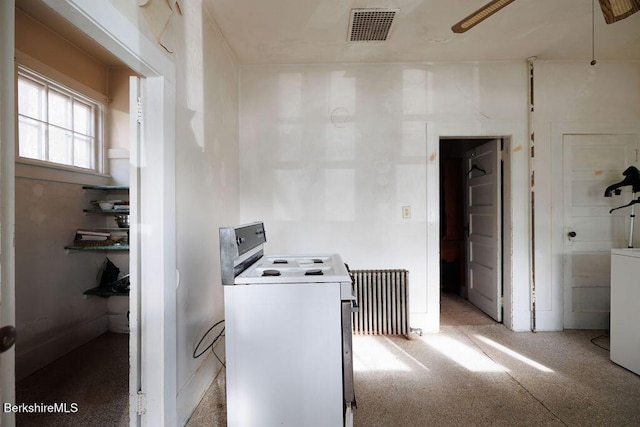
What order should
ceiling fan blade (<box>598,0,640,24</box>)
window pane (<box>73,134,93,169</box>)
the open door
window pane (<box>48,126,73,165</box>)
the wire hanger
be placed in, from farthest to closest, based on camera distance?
the wire hanger < the open door < window pane (<box>73,134,93,169</box>) < window pane (<box>48,126,73,165</box>) < ceiling fan blade (<box>598,0,640,24</box>)

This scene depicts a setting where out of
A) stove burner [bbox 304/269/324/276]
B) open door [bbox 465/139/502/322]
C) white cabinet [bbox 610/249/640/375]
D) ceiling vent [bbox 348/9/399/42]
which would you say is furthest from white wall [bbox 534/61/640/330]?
stove burner [bbox 304/269/324/276]

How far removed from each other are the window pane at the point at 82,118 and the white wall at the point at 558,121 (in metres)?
4.39

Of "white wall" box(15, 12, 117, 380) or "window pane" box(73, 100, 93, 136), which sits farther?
"window pane" box(73, 100, 93, 136)

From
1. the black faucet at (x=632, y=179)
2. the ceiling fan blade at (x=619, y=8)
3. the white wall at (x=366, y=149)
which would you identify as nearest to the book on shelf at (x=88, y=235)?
the white wall at (x=366, y=149)

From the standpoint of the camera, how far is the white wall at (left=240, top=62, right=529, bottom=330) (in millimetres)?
2973

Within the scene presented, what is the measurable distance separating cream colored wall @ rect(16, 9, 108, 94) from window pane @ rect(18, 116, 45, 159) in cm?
52

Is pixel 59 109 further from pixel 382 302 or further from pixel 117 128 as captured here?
pixel 382 302

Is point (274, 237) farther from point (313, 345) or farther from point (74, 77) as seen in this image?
point (74, 77)

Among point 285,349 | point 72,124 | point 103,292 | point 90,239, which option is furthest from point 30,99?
point 285,349

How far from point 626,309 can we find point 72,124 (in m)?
4.83

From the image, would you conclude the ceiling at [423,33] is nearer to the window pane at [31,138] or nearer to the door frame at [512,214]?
the door frame at [512,214]

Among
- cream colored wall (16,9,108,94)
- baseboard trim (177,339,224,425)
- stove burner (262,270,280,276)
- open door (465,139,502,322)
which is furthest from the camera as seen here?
open door (465,139,502,322)

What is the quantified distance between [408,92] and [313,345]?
102 inches

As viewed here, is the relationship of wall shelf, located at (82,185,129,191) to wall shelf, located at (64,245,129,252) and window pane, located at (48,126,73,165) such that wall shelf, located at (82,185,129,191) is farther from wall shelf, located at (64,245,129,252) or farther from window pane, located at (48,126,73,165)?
wall shelf, located at (64,245,129,252)
